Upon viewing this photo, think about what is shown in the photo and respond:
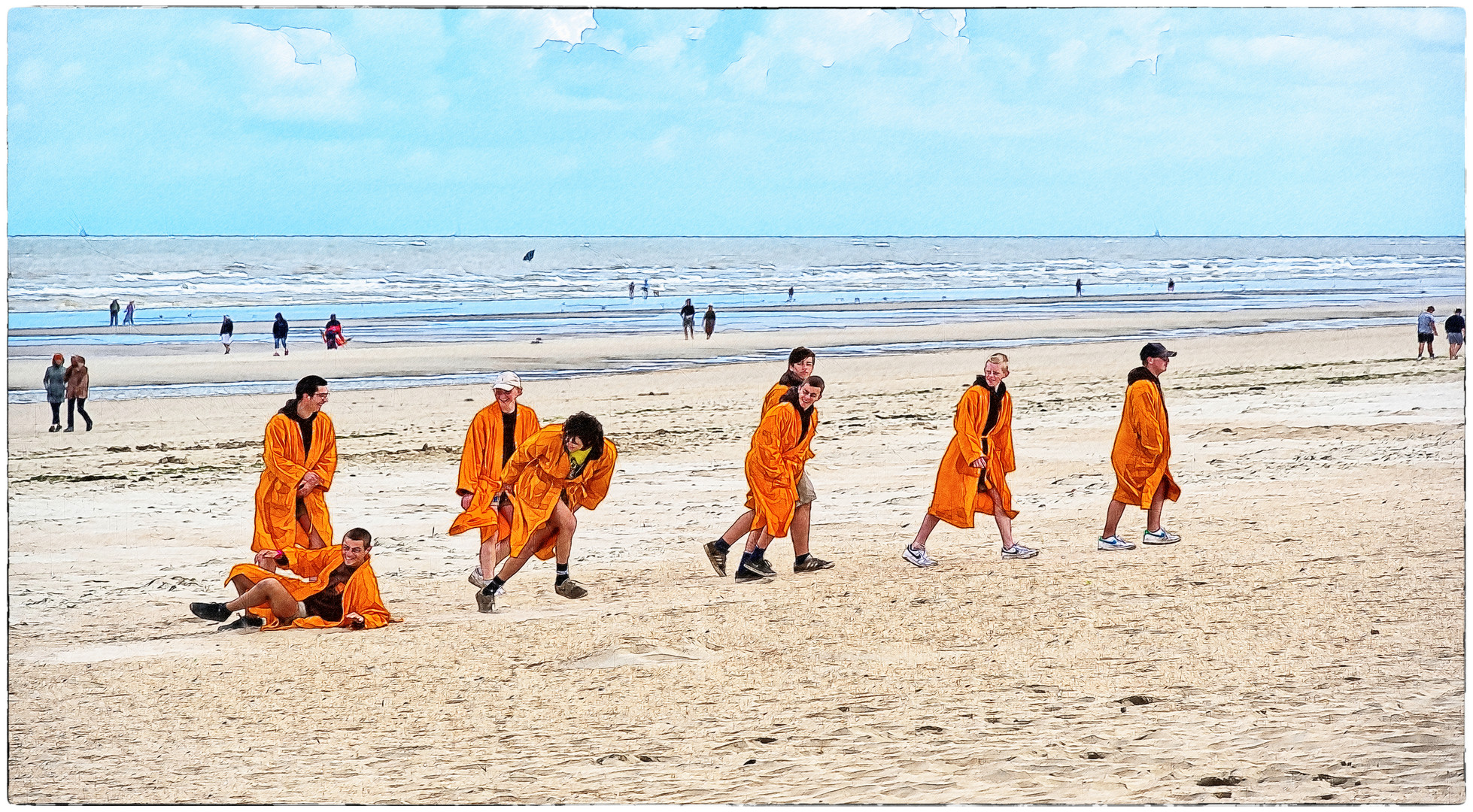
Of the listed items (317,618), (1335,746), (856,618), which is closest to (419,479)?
(317,618)

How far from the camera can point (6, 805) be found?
7.78 meters

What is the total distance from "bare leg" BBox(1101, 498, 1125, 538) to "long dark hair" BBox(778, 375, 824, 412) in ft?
7.92

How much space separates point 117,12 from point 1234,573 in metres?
7.93

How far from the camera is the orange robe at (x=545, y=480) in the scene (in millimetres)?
9508

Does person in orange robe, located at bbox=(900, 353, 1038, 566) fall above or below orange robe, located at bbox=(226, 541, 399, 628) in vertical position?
above

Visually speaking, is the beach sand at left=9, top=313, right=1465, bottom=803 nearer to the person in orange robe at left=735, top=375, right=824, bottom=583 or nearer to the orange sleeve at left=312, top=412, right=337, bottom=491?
the person in orange robe at left=735, top=375, right=824, bottom=583

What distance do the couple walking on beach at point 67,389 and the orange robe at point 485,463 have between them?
24.7 feet

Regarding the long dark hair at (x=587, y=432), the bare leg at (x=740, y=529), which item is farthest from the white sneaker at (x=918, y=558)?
the long dark hair at (x=587, y=432)

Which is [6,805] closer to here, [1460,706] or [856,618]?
[856,618]

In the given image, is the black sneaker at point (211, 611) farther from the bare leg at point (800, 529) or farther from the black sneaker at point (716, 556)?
the bare leg at point (800, 529)

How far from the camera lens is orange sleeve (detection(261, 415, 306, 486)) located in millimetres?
9508

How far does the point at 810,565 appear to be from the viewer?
1050 cm

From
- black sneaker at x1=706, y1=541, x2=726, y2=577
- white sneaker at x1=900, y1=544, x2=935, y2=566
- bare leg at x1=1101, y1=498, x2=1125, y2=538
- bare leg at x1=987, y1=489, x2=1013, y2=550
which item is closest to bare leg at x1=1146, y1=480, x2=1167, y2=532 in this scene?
bare leg at x1=1101, y1=498, x2=1125, y2=538

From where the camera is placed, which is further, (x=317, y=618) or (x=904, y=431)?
(x=904, y=431)
